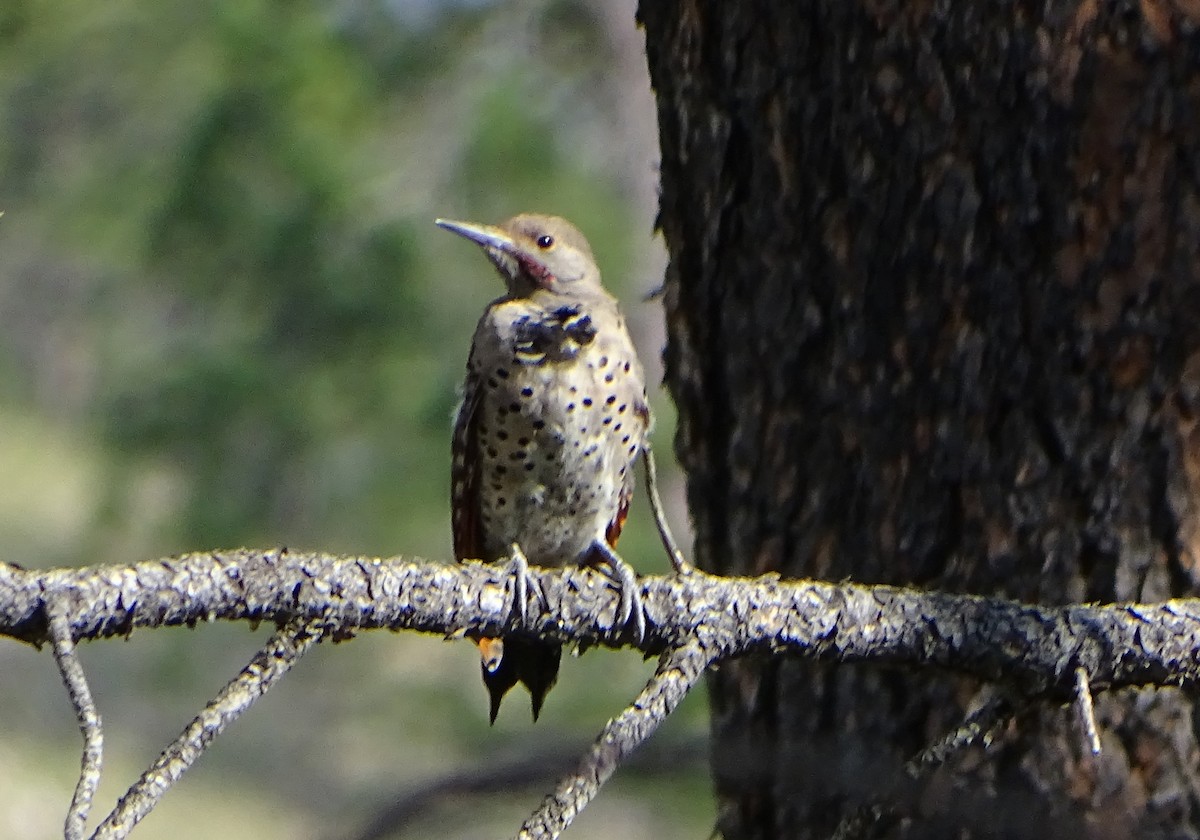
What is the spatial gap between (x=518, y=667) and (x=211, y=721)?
1979 mm

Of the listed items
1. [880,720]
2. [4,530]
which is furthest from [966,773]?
[4,530]

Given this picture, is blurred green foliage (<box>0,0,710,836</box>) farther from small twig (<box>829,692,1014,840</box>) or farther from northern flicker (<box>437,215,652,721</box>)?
small twig (<box>829,692,1014,840</box>)

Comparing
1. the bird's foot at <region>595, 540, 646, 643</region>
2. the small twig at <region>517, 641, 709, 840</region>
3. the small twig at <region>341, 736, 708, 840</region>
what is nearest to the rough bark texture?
the small twig at <region>341, 736, 708, 840</region>

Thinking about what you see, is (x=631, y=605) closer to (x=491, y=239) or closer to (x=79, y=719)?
(x=79, y=719)

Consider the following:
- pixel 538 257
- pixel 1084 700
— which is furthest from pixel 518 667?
pixel 1084 700

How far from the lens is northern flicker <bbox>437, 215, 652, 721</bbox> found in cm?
359

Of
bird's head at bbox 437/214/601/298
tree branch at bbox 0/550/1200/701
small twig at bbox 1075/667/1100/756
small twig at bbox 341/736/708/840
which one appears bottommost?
small twig at bbox 341/736/708/840

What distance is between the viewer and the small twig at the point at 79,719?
147cm

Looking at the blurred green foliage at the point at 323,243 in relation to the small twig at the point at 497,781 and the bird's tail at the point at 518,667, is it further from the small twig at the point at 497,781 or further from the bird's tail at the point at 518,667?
the small twig at the point at 497,781

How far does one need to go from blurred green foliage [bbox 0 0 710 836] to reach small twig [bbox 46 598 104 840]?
496 cm

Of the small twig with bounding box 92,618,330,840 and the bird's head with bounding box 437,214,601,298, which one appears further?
the bird's head with bounding box 437,214,601,298

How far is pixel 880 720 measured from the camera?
2652mm

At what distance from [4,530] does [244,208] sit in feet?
33.9

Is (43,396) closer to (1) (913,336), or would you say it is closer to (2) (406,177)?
(2) (406,177)
